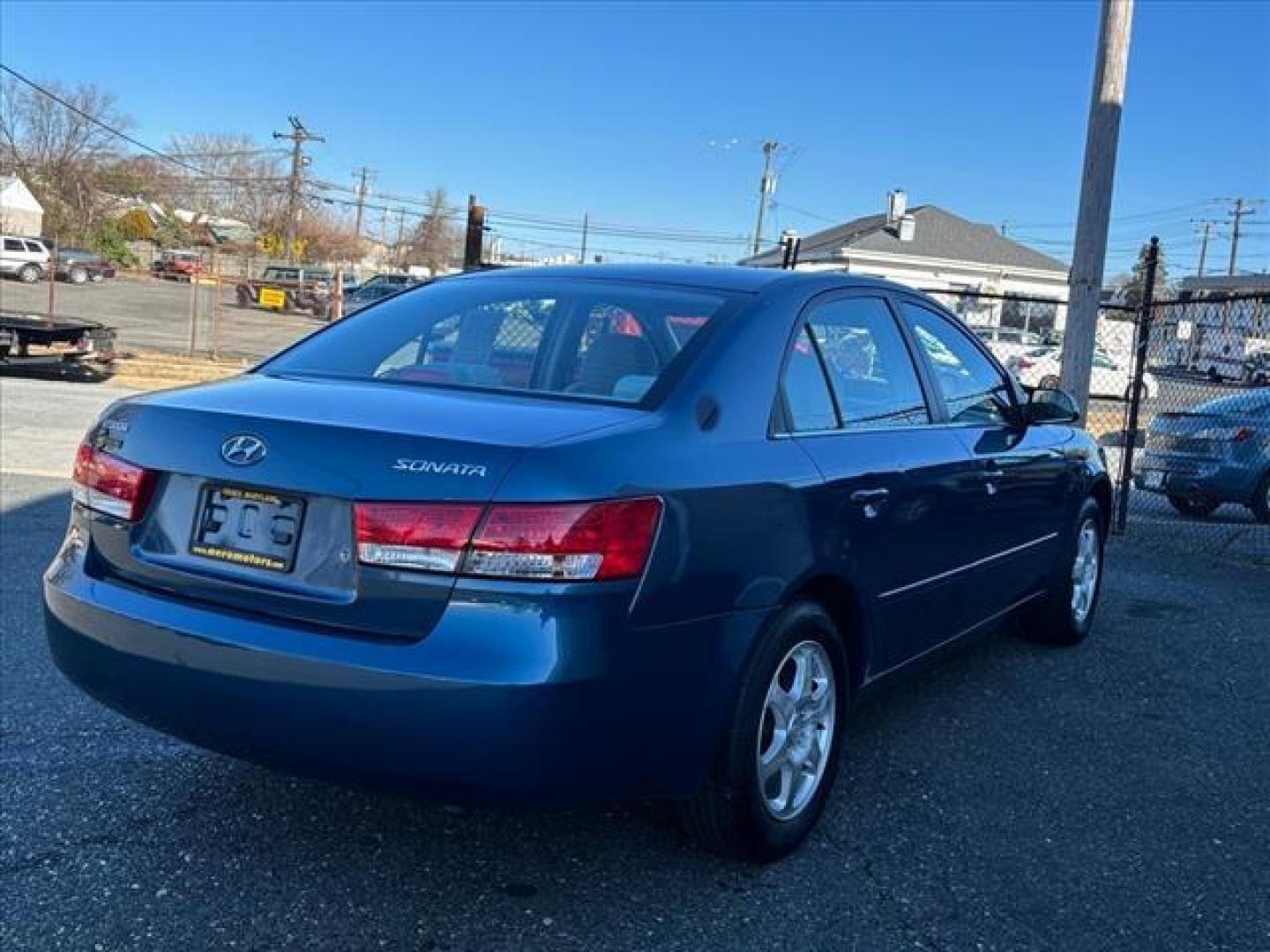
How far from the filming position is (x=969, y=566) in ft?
13.5

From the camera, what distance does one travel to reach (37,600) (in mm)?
5285

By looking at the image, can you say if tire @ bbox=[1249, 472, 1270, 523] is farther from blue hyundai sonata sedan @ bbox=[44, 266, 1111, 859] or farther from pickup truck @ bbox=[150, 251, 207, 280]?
pickup truck @ bbox=[150, 251, 207, 280]

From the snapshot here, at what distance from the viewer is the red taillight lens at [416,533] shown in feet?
7.84

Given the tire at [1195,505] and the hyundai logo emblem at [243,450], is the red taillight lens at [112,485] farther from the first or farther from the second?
the tire at [1195,505]

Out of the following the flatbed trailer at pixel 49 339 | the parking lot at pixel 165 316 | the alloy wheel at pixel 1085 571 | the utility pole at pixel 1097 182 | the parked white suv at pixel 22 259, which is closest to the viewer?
the alloy wheel at pixel 1085 571

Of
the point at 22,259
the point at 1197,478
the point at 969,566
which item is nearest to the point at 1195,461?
the point at 1197,478

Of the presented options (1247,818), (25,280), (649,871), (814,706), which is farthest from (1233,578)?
(25,280)

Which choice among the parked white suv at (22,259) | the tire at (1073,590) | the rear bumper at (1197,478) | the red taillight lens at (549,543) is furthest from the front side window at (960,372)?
the parked white suv at (22,259)

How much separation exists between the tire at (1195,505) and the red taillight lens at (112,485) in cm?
1025

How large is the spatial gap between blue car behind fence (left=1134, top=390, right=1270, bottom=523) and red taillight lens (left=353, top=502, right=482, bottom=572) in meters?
9.93

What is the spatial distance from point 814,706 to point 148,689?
5.75 ft

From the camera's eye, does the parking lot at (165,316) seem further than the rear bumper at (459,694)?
Yes

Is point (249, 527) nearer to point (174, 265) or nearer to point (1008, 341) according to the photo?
point (1008, 341)

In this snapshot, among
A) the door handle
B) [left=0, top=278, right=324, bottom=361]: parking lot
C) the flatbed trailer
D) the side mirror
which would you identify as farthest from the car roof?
[left=0, top=278, right=324, bottom=361]: parking lot
